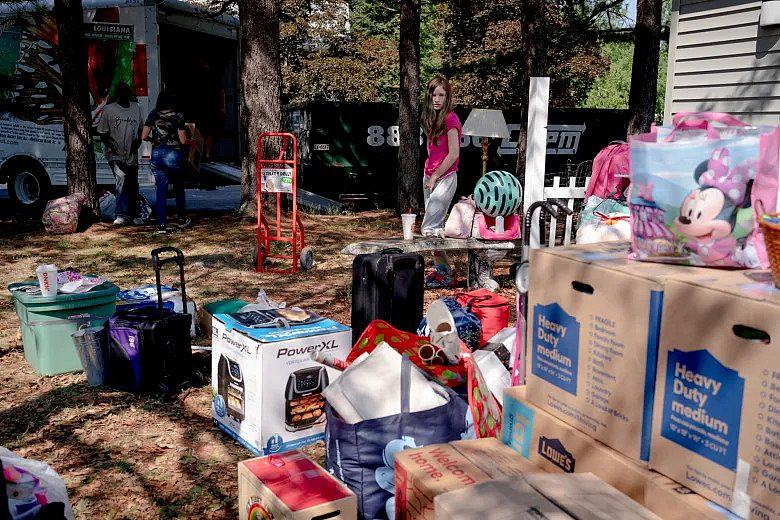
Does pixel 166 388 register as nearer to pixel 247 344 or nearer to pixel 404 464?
pixel 247 344

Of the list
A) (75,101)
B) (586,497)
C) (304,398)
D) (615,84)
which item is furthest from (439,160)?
(615,84)

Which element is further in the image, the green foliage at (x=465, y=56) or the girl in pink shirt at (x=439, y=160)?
the green foliage at (x=465, y=56)

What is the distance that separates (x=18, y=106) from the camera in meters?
11.4

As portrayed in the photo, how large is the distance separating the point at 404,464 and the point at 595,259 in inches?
39.4

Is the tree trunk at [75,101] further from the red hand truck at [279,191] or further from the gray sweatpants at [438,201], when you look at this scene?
the gray sweatpants at [438,201]

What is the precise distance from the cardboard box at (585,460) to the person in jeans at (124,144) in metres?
9.57

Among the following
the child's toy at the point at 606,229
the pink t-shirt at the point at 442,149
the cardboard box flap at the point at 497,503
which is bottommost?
the cardboard box flap at the point at 497,503

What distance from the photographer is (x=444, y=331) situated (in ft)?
13.0

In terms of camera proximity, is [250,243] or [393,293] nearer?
[393,293]

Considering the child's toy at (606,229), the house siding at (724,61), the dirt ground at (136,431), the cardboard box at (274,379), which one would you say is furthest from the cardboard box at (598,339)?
the house siding at (724,61)

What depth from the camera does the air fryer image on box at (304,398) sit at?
372 cm

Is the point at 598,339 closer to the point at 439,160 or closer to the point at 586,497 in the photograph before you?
the point at 586,497

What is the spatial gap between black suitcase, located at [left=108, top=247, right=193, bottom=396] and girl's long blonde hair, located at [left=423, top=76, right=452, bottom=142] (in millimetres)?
3315

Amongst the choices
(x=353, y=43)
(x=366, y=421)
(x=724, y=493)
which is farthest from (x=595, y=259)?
(x=353, y=43)
